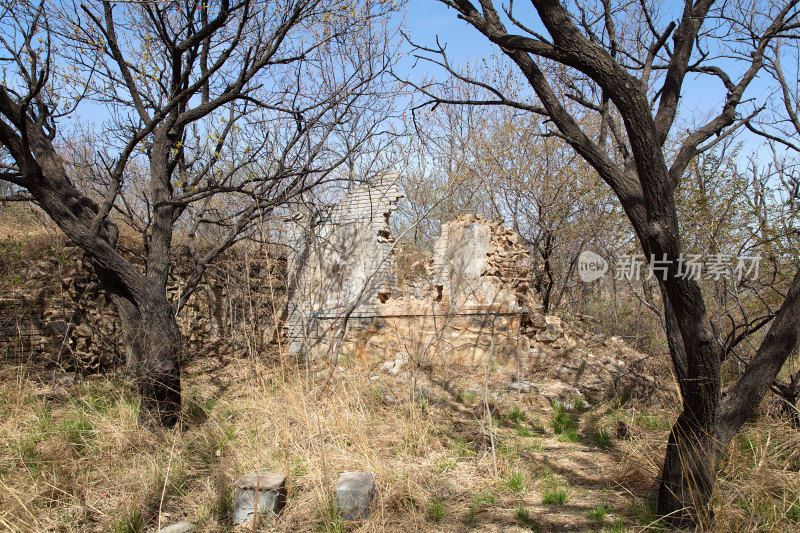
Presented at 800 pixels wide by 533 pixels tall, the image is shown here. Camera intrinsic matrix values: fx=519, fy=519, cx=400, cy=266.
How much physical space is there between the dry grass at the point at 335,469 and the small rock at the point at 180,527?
7 cm

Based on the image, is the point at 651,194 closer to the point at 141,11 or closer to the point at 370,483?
the point at 370,483

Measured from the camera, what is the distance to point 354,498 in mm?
3340

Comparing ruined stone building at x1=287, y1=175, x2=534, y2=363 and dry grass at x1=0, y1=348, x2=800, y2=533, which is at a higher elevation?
ruined stone building at x1=287, y1=175, x2=534, y2=363

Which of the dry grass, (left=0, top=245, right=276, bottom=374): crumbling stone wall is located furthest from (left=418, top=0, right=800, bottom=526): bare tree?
(left=0, top=245, right=276, bottom=374): crumbling stone wall

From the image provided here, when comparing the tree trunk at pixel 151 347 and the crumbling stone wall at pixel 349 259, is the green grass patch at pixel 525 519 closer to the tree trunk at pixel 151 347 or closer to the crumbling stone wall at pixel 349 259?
the tree trunk at pixel 151 347

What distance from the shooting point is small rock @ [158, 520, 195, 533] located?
10.7ft

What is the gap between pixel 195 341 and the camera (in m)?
9.20

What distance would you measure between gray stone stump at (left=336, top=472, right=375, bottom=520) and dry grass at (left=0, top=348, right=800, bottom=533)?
0.21 feet

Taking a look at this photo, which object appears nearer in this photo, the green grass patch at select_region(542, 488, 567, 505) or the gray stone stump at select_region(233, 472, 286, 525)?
the gray stone stump at select_region(233, 472, 286, 525)

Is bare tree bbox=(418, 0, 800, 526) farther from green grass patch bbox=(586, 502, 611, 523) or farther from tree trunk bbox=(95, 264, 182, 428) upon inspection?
tree trunk bbox=(95, 264, 182, 428)

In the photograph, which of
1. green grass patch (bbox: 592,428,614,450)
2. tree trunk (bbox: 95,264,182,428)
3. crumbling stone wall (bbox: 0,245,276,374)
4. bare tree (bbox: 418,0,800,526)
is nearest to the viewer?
bare tree (bbox: 418,0,800,526)

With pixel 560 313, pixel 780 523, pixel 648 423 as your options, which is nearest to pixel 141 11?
pixel 648 423

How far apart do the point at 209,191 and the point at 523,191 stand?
762 centimetres

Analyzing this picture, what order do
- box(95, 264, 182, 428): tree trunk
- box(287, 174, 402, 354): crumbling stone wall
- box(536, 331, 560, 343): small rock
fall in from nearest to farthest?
box(95, 264, 182, 428): tree trunk → box(536, 331, 560, 343): small rock → box(287, 174, 402, 354): crumbling stone wall
